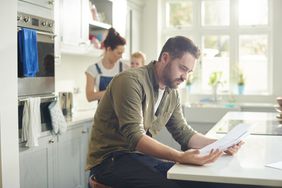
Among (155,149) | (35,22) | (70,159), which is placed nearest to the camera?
(155,149)

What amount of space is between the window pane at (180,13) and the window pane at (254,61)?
0.79 m

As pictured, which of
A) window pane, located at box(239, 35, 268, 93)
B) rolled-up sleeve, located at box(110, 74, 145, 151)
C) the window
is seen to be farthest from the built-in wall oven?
window pane, located at box(239, 35, 268, 93)

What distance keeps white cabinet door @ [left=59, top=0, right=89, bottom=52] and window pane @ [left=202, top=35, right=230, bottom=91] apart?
2.29 m

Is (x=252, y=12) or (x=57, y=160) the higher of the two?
(x=252, y=12)

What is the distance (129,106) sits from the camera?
6.21 feet

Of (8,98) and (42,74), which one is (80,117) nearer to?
(42,74)

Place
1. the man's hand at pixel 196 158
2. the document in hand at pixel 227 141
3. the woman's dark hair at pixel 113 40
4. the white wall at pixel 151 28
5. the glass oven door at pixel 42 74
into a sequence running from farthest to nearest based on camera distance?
the white wall at pixel 151 28, the woman's dark hair at pixel 113 40, the glass oven door at pixel 42 74, the document in hand at pixel 227 141, the man's hand at pixel 196 158

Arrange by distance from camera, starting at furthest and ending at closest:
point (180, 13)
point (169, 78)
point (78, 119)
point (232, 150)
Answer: point (180, 13) < point (78, 119) < point (169, 78) < point (232, 150)

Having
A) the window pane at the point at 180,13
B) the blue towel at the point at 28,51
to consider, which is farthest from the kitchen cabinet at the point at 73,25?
the window pane at the point at 180,13

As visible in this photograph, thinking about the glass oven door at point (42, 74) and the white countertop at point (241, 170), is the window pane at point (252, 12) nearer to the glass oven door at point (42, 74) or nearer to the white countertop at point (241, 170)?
the glass oven door at point (42, 74)

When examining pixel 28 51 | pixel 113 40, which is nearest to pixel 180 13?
pixel 113 40

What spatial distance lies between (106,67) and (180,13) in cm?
240

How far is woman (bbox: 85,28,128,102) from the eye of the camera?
12.4 ft

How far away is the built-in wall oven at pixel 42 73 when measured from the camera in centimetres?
274
